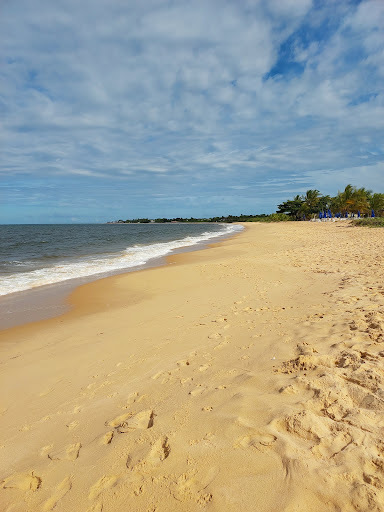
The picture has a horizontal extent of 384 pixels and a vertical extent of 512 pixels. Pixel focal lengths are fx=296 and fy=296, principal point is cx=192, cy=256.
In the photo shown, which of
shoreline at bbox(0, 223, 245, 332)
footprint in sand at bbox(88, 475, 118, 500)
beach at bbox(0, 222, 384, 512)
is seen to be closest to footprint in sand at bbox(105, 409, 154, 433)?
beach at bbox(0, 222, 384, 512)

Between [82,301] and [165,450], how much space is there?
660cm

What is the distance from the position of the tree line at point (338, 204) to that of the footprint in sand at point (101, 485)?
5776 centimetres

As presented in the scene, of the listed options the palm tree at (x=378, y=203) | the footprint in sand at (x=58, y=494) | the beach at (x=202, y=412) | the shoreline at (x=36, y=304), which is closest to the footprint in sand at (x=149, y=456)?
the beach at (x=202, y=412)

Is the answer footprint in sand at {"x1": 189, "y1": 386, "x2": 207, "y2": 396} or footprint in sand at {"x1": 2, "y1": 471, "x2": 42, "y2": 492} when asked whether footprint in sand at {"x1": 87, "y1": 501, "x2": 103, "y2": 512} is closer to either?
footprint in sand at {"x1": 2, "y1": 471, "x2": 42, "y2": 492}

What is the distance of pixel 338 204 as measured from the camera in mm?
67750

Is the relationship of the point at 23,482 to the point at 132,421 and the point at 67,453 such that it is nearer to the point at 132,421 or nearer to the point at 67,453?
the point at 67,453

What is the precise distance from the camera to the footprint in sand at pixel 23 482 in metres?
2.25

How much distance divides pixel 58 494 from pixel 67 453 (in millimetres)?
413

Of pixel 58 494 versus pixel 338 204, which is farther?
pixel 338 204

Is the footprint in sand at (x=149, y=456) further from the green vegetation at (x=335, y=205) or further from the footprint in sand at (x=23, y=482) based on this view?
the green vegetation at (x=335, y=205)

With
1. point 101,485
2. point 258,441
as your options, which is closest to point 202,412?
point 258,441

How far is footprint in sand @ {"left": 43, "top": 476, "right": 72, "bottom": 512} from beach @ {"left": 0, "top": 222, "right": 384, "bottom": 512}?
1 cm

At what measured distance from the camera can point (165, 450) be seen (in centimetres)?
238

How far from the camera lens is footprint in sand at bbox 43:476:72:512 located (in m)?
2.07
